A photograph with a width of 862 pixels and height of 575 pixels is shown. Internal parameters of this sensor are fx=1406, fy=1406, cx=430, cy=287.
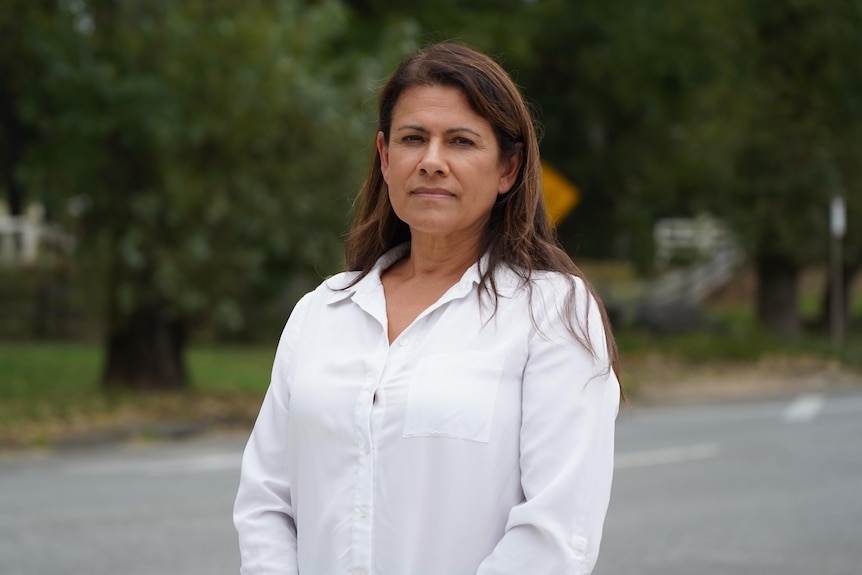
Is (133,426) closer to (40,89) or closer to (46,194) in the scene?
(46,194)

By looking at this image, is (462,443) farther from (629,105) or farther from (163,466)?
(629,105)

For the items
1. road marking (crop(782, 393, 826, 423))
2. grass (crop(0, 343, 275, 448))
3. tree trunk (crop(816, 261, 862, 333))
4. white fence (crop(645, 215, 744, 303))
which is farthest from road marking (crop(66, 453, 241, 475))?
white fence (crop(645, 215, 744, 303))

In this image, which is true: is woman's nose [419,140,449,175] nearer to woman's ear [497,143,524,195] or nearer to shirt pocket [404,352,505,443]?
woman's ear [497,143,524,195]

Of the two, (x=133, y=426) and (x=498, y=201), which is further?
(x=133, y=426)

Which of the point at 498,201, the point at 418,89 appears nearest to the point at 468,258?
the point at 498,201

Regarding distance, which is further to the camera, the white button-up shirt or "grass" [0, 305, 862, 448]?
"grass" [0, 305, 862, 448]

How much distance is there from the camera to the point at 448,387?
8.56 ft

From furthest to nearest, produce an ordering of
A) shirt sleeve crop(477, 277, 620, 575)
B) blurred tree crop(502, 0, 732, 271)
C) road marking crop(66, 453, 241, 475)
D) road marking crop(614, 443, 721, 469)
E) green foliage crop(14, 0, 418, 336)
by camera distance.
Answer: blurred tree crop(502, 0, 732, 271), green foliage crop(14, 0, 418, 336), road marking crop(614, 443, 721, 469), road marking crop(66, 453, 241, 475), shirt sleeve crop(477, 277, 620, 575)

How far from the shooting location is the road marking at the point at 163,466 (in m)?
12.1

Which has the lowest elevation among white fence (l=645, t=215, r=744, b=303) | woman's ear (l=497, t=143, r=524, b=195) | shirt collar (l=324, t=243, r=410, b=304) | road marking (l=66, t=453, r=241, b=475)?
white fence (l=645, t=215, r=744, b=303)

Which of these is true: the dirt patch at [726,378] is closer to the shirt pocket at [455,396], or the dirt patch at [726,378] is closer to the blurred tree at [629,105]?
the blurred tree at [629,105]

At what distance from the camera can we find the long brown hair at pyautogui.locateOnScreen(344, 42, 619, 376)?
2.74m

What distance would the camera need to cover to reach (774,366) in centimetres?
2345

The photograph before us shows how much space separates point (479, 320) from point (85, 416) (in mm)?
12997
